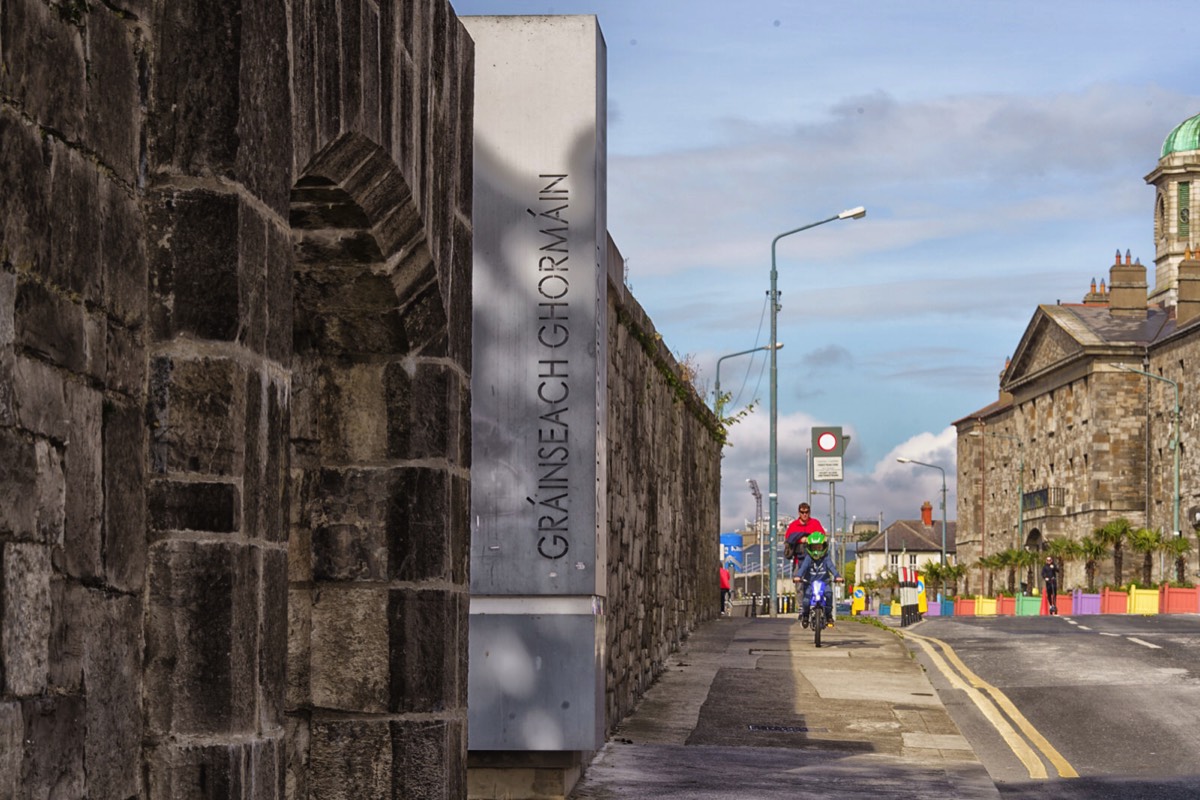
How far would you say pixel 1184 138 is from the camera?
11525 centimetres

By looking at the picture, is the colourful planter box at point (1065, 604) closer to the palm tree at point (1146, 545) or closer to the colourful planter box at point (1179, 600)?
the palm tree at point (1146, 545)

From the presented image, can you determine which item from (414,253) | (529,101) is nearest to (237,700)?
(414,253)

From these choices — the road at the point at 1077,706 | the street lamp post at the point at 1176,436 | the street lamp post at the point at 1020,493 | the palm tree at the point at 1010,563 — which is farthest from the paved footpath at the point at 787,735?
the street lamp post at the point at 1020,493

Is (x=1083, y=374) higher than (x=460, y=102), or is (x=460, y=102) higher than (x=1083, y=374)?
(x=1083, y=374)

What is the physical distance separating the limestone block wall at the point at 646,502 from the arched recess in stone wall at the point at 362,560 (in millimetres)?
5836

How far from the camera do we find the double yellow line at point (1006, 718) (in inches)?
482

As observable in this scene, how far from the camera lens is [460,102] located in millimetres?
6602

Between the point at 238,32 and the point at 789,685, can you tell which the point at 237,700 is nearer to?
the point at 238,32

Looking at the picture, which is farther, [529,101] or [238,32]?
[529,101]

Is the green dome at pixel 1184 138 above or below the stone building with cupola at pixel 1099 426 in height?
above

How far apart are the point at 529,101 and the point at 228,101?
617 centimetres

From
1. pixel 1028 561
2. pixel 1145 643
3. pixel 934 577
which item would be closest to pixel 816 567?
pixel 1145 643

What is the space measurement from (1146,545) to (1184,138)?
5822 centimetres

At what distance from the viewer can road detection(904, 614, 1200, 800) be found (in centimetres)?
1160
